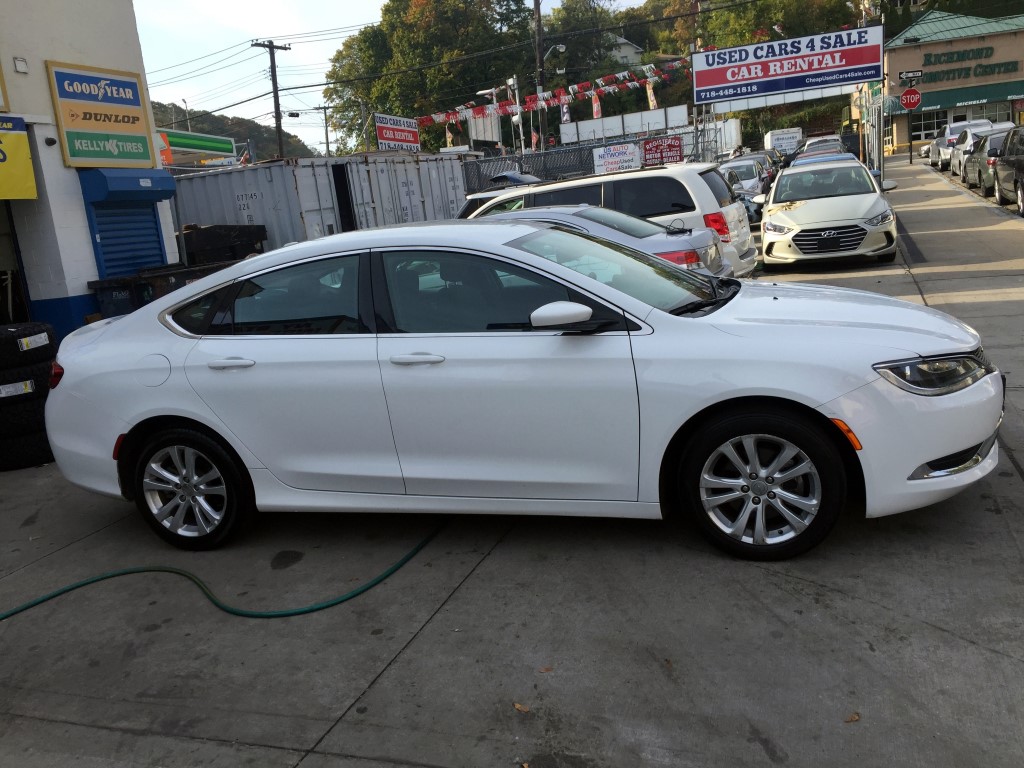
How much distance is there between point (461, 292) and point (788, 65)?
23.1 metres

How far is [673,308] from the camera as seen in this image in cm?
435

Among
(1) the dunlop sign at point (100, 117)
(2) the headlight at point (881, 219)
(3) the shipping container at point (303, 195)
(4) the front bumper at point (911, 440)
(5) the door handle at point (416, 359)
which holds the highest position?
(1) the dunlop sign at point (100, 117)

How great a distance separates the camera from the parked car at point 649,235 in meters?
8.34

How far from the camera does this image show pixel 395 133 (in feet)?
90.3

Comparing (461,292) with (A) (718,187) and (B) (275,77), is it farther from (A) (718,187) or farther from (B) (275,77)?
(B) (275,77)

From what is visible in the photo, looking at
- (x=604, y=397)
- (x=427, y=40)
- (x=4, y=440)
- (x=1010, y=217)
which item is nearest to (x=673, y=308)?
(x=604, y=397)

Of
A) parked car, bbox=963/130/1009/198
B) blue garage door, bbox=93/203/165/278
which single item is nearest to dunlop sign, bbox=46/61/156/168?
blue garage door, bbox=93/203/165/278

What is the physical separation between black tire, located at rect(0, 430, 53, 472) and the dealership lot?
215 cm

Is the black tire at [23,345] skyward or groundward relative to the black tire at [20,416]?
skyward

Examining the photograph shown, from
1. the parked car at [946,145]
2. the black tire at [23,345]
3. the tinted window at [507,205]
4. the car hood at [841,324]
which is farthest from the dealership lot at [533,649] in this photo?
the parked car at [946,145]

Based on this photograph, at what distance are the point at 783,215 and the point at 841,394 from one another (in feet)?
33.3

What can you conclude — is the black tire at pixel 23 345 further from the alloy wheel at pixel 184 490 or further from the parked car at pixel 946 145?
the parked car at pixel 946 145

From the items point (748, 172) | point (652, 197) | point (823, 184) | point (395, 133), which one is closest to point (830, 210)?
point (823, 184)

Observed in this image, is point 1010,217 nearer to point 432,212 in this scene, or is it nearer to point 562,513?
point 432,212
